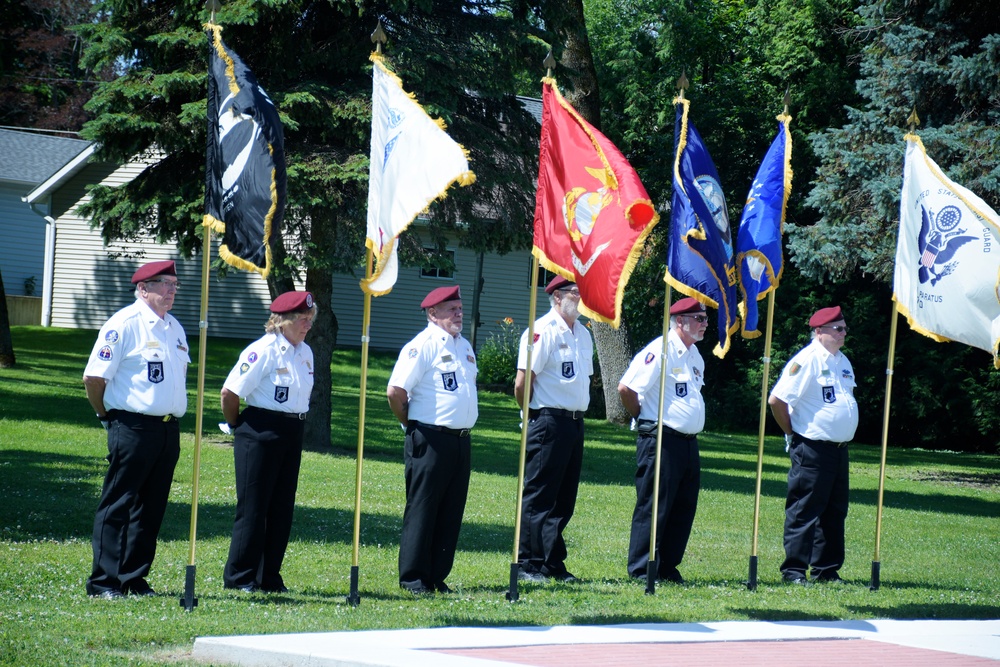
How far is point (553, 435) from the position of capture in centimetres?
955

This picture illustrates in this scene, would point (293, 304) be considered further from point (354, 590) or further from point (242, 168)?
point (354, 590)

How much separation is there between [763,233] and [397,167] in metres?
3.35

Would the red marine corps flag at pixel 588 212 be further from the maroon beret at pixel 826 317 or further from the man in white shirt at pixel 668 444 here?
the maroon beret at pixel 826 317

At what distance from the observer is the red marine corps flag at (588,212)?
802cm

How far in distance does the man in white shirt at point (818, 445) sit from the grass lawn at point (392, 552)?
0.39 metres

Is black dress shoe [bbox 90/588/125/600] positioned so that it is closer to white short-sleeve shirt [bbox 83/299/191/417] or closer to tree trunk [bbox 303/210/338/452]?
white short-sleeve shirt [bbox 83/299/191/417]

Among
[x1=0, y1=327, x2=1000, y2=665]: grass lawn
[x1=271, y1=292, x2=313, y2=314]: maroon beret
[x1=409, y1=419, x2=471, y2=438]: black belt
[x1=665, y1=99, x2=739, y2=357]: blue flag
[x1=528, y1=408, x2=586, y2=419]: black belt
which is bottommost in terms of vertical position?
[x1=0, y1=327, x2=1000, y2=665]: grass lawn

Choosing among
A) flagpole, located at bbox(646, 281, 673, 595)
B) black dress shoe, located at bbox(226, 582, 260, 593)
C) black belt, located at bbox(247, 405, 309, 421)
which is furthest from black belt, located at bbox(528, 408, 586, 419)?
black dress shoe, located at bbox(226, 582, 260, 593)

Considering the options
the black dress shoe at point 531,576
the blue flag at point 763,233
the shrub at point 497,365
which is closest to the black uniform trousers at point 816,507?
the blue flag at point 763,233

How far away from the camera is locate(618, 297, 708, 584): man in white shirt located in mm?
9789

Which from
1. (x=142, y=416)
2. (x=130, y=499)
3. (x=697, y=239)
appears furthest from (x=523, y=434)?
(x=130, y=499)

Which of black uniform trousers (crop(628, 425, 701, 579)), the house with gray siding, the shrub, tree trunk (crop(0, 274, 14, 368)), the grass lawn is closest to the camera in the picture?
the grass lawn

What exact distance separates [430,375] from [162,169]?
974 cm

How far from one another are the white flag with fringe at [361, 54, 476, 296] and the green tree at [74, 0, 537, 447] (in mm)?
7278
